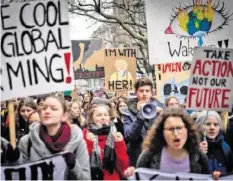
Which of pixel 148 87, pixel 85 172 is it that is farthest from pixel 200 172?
pixel 148 87

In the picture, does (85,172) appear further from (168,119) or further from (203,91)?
(203,91)

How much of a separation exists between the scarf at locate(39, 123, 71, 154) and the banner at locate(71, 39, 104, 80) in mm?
10723

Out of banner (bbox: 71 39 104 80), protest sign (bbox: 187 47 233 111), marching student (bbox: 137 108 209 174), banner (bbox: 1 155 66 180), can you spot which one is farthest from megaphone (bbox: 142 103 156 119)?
banner (bbox: 71 39 104 80)

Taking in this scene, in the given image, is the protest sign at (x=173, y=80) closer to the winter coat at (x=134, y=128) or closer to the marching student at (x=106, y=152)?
the winter coat at (x=134, y=128)

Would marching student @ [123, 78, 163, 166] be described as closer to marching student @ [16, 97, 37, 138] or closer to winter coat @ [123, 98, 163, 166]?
winter coat @ [123, 98, 163, 166]

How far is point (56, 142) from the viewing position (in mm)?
4535

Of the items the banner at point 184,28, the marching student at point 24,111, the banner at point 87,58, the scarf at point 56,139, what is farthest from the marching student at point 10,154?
the banner at point 87,58

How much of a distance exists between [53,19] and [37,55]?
375mm

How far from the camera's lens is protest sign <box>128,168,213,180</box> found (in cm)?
448

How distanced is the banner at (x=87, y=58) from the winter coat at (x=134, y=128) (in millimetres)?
9111

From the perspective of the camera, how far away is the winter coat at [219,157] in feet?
17.1

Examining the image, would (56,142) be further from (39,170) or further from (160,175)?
(160,175)

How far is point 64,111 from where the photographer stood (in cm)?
477

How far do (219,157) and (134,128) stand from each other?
3.25 ft
